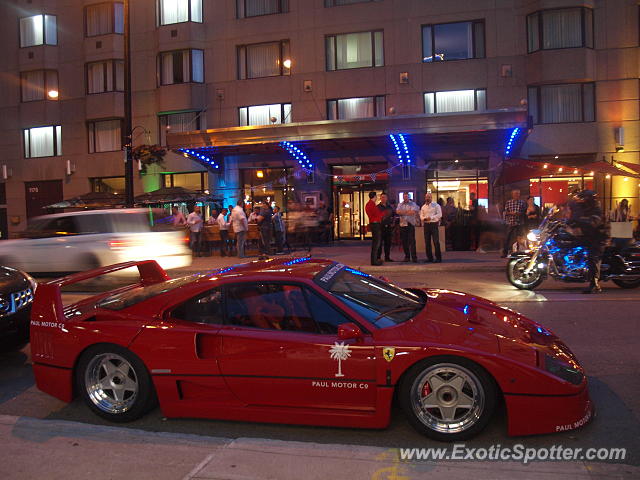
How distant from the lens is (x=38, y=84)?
27172 mm

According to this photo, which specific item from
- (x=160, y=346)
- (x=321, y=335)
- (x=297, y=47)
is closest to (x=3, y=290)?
(x=160, y=346)

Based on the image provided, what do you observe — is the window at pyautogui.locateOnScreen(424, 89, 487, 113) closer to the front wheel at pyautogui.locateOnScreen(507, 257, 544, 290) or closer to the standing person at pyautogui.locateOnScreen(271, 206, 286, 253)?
the standing person at pyautogui.locateOnScreen(271, 206, 286, 253)

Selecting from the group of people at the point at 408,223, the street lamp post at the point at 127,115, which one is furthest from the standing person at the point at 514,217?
the street lamp post at the point at 127,115

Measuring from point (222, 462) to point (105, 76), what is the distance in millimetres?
25945

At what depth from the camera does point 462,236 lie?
683 inches

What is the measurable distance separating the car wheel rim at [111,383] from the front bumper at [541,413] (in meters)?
2.71

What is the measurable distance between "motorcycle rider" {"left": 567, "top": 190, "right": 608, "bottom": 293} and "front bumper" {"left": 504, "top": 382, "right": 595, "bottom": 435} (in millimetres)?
6079

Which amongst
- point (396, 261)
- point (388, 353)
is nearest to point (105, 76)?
point (396, 261)

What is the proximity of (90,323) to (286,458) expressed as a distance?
1909 mm

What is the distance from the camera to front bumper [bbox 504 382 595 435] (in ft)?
12.3

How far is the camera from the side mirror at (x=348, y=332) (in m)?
→ 3.88

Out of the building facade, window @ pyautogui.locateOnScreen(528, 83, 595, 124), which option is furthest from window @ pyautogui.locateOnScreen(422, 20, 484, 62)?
window @ pyautogui.locateOnScreen(528, 83, 595, 124)

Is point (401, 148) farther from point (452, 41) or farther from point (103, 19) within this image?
point (103, 19)

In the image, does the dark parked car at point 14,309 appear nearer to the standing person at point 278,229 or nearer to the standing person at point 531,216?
the standing person at point 531,216
